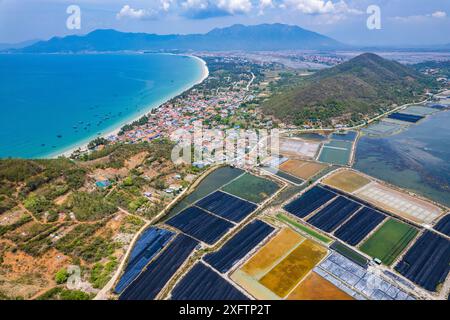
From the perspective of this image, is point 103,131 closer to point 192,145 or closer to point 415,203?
point 192,145

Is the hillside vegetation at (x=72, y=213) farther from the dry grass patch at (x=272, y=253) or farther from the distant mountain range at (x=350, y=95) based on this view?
the distant mountain range at (x=350, y=95)

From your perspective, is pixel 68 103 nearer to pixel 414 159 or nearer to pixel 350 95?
pixel 350 95

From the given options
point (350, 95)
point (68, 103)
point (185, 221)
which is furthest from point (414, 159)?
point (68, 103)

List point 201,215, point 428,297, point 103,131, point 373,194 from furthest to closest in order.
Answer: point 103,131 → point 373,194 → point 201,215 → point 428,297

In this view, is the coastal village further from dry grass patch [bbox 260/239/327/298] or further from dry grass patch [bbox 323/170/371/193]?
dry grass patch [bbox 323/170/371/193]

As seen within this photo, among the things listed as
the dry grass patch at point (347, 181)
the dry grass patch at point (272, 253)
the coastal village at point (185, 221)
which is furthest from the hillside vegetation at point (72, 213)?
the dry grass patch at point (347, 181)

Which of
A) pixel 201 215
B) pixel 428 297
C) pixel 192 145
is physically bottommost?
pixel 428 297
